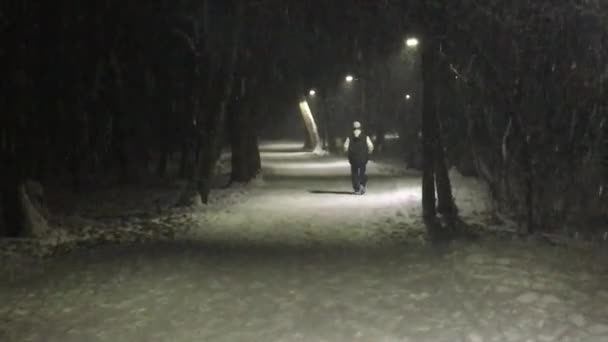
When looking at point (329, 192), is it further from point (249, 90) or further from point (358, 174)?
point (249, 90)

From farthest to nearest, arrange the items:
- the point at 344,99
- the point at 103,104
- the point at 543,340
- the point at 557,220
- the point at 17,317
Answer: the point at 344,99 → the point at 103,104 → the point at 557,220 → the point at 17,317 → the point at 543,340

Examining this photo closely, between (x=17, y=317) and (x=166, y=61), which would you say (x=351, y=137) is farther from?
(x=17, y=317)

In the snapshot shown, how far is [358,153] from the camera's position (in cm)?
1986

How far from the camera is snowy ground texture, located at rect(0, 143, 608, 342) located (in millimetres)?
7062

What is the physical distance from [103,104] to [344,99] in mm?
52962

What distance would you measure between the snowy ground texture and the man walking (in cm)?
592

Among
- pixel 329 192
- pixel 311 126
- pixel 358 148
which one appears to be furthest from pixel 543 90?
pixel 311 126

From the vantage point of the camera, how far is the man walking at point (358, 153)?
19844 millimetres

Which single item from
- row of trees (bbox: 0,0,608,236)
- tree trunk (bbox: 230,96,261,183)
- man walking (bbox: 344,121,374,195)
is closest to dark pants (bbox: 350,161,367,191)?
man walking (bbox: 344,121,374,195)

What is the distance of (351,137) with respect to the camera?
66.2 ft

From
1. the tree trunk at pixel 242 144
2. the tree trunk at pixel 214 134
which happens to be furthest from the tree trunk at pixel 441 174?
the tree trunk at pixel 242 144

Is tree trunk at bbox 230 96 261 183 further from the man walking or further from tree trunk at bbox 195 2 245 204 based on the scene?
tree trunk at bbox 195 2 245 204

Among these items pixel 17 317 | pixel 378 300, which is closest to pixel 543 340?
pixel 378 300

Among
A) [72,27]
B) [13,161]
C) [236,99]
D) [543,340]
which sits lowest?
[543,340]
